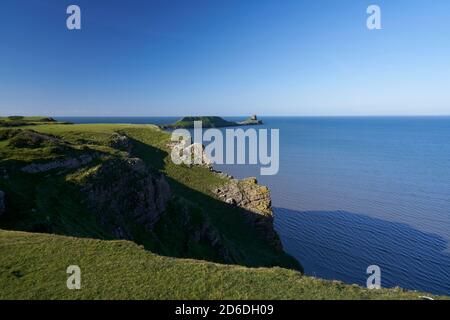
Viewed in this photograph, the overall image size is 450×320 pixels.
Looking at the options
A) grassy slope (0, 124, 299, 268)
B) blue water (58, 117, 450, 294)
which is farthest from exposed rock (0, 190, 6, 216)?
blue water (58, 117, 450, 294)

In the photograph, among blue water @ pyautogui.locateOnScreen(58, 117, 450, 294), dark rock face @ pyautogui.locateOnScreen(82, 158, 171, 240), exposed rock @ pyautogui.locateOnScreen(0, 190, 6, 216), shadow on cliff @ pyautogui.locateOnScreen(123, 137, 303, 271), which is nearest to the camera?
exposed rock @ pyautogui.locateOnScreen(0, 190, 6, 216)

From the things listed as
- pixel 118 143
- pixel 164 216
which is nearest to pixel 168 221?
pixel 164 216

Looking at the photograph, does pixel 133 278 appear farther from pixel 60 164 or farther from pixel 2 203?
pixel 60 164

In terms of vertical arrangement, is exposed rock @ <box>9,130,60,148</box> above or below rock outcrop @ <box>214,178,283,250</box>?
above

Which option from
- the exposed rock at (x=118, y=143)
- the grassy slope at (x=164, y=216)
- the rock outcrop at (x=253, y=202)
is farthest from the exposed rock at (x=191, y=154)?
the exposed rock at (x=118, y=143)

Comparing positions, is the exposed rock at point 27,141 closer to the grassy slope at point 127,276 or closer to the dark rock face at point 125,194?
the dark rock face at point 125,194

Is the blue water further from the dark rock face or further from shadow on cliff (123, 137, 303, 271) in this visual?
the dark rock face
